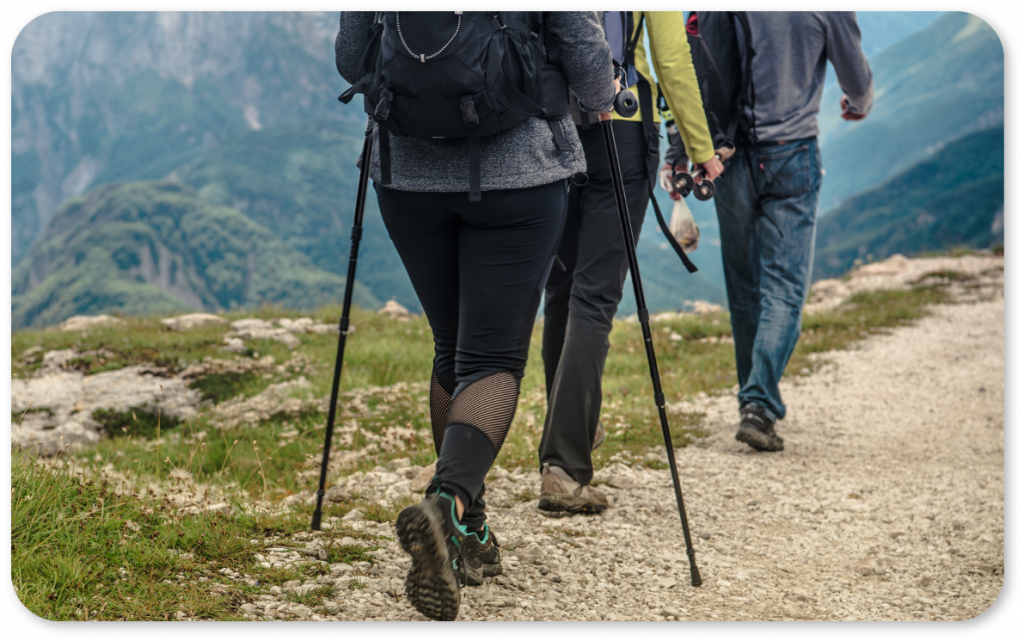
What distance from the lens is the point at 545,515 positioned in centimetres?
335

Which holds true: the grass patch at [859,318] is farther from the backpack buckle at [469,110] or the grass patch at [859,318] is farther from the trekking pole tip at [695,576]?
the backpack buckle at [469,110]

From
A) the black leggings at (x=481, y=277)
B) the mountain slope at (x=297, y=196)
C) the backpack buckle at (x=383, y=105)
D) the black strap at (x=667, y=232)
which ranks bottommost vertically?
the mountain slope at (x=297, y=196)

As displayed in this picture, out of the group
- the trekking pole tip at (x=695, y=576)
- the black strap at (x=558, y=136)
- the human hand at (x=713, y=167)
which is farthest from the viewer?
the human hand at (x=713, y=167)

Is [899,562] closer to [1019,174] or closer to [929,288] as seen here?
[1019,174]

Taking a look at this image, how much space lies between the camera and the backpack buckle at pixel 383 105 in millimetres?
2098

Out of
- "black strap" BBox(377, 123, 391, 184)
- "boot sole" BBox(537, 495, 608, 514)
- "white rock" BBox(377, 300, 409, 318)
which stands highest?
"black strap" BBox(377, 123, 391, 184)

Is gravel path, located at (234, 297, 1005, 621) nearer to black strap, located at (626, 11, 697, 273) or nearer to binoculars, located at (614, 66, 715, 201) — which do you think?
black strap, located at (626, 11, 697, 273)

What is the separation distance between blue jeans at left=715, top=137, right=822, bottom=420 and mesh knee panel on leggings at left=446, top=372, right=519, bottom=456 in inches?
104

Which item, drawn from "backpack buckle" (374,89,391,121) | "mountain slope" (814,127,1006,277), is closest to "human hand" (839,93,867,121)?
"backpack buckle" (374,89,391,121)

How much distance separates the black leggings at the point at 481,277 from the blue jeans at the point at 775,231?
264 cm

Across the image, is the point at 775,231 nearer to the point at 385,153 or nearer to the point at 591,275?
the point at 591,275

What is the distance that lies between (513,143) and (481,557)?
1518mm

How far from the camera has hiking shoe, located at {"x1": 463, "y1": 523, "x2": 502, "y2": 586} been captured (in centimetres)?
253

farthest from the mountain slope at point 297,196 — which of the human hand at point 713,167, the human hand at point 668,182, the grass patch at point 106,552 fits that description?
the grass patch at point 106,552
